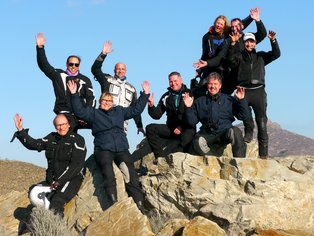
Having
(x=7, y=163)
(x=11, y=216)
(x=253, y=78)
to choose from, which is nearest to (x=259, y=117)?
(x=253, y=78)

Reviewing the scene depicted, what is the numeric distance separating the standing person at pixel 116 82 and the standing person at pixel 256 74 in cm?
249

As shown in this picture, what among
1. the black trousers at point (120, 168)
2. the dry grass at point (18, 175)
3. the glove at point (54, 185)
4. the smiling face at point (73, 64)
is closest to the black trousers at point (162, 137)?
the black trousers at point (120, 168)

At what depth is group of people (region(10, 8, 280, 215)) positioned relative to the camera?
38.4 ft

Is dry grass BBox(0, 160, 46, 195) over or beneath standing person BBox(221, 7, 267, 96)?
beneath

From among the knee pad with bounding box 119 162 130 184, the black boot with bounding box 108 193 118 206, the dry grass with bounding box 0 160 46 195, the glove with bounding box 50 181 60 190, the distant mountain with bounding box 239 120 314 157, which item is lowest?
the distant mountain with bounding box 239 120 314 157

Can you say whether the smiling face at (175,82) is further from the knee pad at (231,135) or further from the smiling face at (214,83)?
the knee pad at (231,135)

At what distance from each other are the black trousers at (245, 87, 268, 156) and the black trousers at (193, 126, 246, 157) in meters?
0.82

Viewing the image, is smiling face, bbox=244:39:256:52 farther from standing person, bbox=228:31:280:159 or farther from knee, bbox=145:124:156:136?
knee, bbox=145:124:156:136

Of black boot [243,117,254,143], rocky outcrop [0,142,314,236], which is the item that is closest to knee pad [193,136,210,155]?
rocky outcrop [0,142,314,236]

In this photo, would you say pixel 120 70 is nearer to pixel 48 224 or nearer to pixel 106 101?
pixel 106 101

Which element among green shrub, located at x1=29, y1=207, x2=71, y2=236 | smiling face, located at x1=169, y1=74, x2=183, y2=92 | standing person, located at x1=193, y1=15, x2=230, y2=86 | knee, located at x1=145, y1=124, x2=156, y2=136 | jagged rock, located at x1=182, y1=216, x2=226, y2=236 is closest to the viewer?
jagged rock, located at x1=182, y1=216, x2=226, y2=236

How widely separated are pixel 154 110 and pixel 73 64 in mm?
2048

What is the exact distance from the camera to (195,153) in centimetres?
1245

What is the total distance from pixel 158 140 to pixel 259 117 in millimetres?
2298
